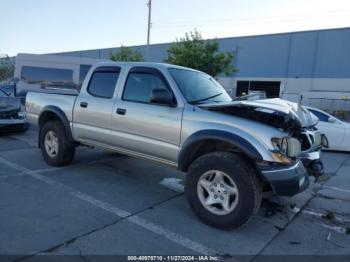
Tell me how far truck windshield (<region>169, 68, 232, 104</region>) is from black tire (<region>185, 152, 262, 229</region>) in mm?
941

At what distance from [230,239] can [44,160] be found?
Answer: 4.43 m

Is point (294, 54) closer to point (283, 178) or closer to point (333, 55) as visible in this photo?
point (333, 55)

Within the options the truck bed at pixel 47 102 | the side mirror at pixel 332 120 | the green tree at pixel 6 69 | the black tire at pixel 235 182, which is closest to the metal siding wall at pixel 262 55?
the side mirror at pixel 332 120

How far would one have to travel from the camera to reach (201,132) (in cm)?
400

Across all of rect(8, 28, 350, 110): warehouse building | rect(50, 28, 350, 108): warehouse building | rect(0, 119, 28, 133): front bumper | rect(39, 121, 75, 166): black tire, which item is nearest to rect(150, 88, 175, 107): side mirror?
rect(39, 121, 75, 166): black tire

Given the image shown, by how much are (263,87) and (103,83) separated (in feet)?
93.3

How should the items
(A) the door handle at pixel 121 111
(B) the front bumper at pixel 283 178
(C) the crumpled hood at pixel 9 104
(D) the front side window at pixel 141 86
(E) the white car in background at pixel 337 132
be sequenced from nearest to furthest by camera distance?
(B) the front bumper at pixel 283 178 → (D) the front side window at pixel 141 86 → (A) the door handle at pixel 121 111 → (C) the crumpled hood at pixel 9 104 → (E) the white car in background at pixel 337 132

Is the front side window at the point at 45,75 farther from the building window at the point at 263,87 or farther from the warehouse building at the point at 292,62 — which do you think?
the building window at the point at 263,87

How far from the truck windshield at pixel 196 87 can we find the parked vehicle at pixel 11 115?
659 cm

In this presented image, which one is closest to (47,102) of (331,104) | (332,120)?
(332,120)

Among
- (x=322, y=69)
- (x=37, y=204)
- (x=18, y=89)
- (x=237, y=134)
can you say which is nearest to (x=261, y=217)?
(x=237, y=134)

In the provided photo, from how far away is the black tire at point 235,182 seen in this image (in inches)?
142

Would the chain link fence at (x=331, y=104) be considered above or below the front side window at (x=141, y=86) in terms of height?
below

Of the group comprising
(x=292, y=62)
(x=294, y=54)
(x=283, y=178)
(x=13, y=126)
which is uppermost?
(x=294, y=54)
